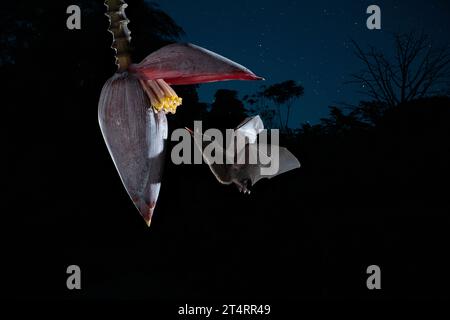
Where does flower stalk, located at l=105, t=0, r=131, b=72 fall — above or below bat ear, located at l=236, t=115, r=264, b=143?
above

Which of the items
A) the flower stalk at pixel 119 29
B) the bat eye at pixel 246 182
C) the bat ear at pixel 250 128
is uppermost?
the flower stalk at pixel 119 29

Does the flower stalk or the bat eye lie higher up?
the flower stalk

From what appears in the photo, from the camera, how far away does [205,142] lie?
25cm

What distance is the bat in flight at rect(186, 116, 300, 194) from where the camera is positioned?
0.25m

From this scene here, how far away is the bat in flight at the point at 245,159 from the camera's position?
0.25 m

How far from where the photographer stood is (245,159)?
254 mm

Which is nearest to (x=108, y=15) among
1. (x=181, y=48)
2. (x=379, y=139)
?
(x=181, y=48)

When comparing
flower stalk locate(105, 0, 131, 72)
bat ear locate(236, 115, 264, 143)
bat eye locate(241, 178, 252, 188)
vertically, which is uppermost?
flower stalk locate(105, 0, 131, 72)

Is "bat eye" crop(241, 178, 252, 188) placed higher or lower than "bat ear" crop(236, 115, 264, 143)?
lower

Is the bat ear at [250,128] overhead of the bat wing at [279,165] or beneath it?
overhead

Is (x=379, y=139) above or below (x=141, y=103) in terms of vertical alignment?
above

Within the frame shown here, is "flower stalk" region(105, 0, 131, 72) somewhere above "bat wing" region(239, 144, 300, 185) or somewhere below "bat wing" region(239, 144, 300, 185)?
above

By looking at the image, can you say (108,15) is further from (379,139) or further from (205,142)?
(379,139)

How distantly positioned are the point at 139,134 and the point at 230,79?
0.18 feet
